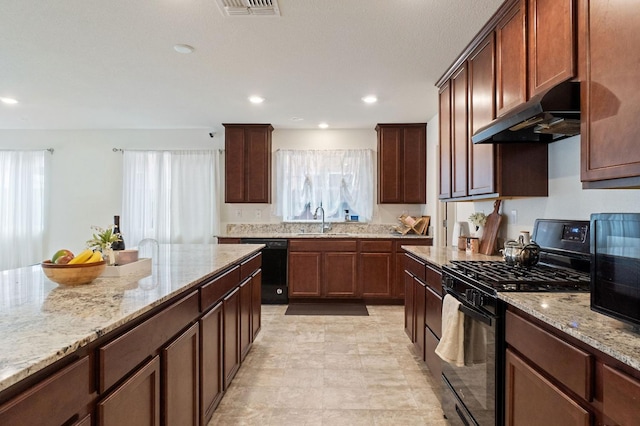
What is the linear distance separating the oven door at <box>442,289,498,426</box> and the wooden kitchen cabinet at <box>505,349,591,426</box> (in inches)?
4.0

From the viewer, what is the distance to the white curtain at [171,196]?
199 inches

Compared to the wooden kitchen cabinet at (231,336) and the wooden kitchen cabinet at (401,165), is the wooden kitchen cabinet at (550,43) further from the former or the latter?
the wooden kitchen cabinet at (401,165)

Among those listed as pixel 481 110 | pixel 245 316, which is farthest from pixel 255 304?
pixel 481 110

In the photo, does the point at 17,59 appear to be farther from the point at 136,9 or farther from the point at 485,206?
the point at 485,206

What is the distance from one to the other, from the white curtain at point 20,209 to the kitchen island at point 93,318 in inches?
163

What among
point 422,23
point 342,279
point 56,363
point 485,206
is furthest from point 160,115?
point 56,363

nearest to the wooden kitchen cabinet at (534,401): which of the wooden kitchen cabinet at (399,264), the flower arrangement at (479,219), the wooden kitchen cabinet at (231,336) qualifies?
the wooden kitchen cabinet at (231,336)

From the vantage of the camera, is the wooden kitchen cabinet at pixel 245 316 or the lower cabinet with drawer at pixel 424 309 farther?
the wooden kitchen cabinet at pixel 245 316

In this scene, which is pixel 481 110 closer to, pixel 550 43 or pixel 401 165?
pixel 550 43

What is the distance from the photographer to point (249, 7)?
205 centimetres

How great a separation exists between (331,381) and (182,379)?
4.19 feet

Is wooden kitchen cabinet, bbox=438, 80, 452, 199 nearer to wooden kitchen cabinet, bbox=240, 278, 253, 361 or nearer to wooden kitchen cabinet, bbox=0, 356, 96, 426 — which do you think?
wooden kitchen cabinet, bbox=240, 278, 253, 361

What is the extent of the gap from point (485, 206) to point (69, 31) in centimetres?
339

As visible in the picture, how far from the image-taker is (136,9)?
209cm
